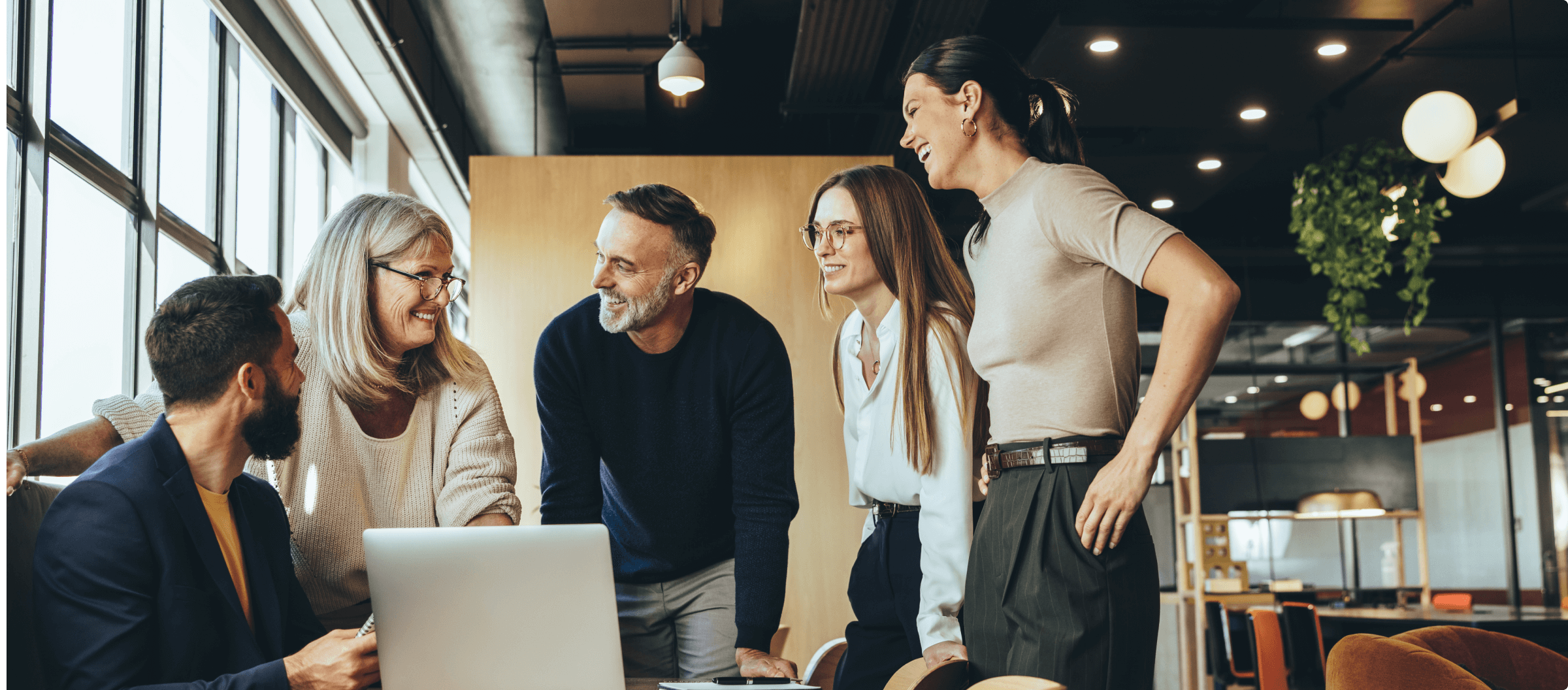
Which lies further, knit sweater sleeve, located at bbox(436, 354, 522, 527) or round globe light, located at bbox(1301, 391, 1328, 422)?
round globe light, located at bbox(1301, 391, 1328, 422)

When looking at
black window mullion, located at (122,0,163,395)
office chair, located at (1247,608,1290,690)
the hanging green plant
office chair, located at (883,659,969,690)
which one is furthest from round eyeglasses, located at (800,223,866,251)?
office chair, located at (1247,608,1290,690)

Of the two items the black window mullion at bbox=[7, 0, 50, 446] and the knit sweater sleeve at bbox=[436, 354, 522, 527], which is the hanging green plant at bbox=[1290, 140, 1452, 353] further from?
the black window mullion at bbox=[7, 0, 50, 446]

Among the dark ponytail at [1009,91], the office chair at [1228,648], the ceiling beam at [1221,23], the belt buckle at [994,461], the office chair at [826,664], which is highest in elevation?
the ceiling beam at [1221,23]

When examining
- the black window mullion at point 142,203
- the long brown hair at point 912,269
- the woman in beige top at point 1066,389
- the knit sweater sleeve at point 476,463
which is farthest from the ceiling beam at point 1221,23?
the black window mullion at point 142,203

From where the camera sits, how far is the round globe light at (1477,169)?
4.80 meters

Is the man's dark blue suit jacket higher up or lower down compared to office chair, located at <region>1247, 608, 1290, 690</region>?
higher up

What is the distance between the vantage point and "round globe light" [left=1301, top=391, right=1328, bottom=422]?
409 inches

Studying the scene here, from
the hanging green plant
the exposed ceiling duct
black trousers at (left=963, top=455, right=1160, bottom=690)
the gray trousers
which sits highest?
the exposed ceiling duct

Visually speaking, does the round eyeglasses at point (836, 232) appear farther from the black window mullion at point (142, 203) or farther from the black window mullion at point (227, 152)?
the black window mullion at point (227, 152)

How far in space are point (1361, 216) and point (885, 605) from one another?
15.1 feet

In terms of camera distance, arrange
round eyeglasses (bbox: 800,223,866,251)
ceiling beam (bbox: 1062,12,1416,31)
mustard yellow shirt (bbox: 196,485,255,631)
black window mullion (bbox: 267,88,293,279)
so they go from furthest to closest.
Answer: black window mullion (bbox: 267,88,293,279)
ceiling beam (bbox: 1062,12,1416,31)
round eyeglasses (bbox: 800,223,866,251)
mustard yellow shirt (bbox: 196,485,255,631)

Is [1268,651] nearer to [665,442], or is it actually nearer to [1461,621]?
[1461,621]

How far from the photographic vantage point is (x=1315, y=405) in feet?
34.2

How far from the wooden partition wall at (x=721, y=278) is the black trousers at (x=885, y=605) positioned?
9.48ft
